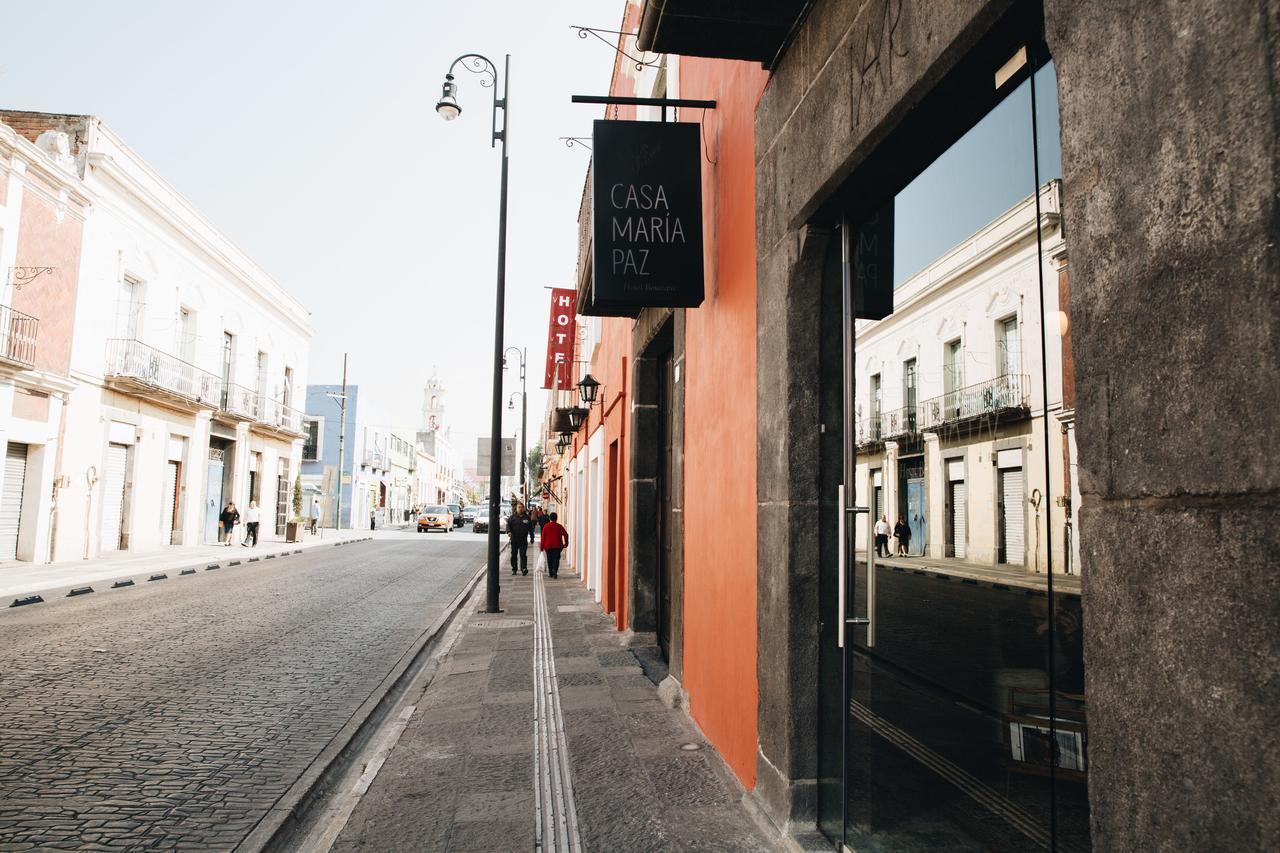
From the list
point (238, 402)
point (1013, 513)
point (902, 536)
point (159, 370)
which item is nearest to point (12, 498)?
point (159, 370)

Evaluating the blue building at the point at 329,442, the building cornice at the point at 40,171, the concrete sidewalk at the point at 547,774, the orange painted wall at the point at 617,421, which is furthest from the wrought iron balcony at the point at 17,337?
the blue building at the point at 329,442

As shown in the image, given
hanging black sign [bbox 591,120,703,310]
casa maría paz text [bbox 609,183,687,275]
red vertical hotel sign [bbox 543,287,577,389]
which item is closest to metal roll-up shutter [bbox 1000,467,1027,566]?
hanging black sign [bbox 591,120,703,310]

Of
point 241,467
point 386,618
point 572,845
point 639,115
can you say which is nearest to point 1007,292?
point 572,845

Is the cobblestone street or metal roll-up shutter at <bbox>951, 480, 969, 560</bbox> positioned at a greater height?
metal roll-up shutter at <bbox>951, 480, 969, 560</bbox>

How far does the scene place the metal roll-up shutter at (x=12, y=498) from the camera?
18.1 m

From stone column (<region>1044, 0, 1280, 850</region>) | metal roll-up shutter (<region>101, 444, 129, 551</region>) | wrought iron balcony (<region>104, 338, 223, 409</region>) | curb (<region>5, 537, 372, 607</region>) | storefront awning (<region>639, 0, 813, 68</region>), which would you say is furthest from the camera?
metal roll-up shutter (<region>101, 444, 129, 551</region>)

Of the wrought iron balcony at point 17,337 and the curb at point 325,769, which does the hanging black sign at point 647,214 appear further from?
the wrought iron balcony at point 17,337

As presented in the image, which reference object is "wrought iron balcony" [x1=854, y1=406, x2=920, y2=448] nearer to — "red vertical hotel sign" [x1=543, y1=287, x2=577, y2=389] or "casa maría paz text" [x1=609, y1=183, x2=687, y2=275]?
"casa maría paz text" [x1=609, y1=183, x2=687, y2=275]

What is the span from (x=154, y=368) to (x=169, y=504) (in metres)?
5.09

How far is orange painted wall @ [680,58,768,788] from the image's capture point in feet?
15.2

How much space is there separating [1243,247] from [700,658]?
15.7 ft

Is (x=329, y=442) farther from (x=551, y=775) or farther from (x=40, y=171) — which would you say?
(x=551, y=775)

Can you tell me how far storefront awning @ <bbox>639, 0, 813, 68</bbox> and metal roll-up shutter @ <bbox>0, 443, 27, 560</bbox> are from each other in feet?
64.2

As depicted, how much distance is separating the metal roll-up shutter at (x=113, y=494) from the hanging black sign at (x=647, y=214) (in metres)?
21.2
